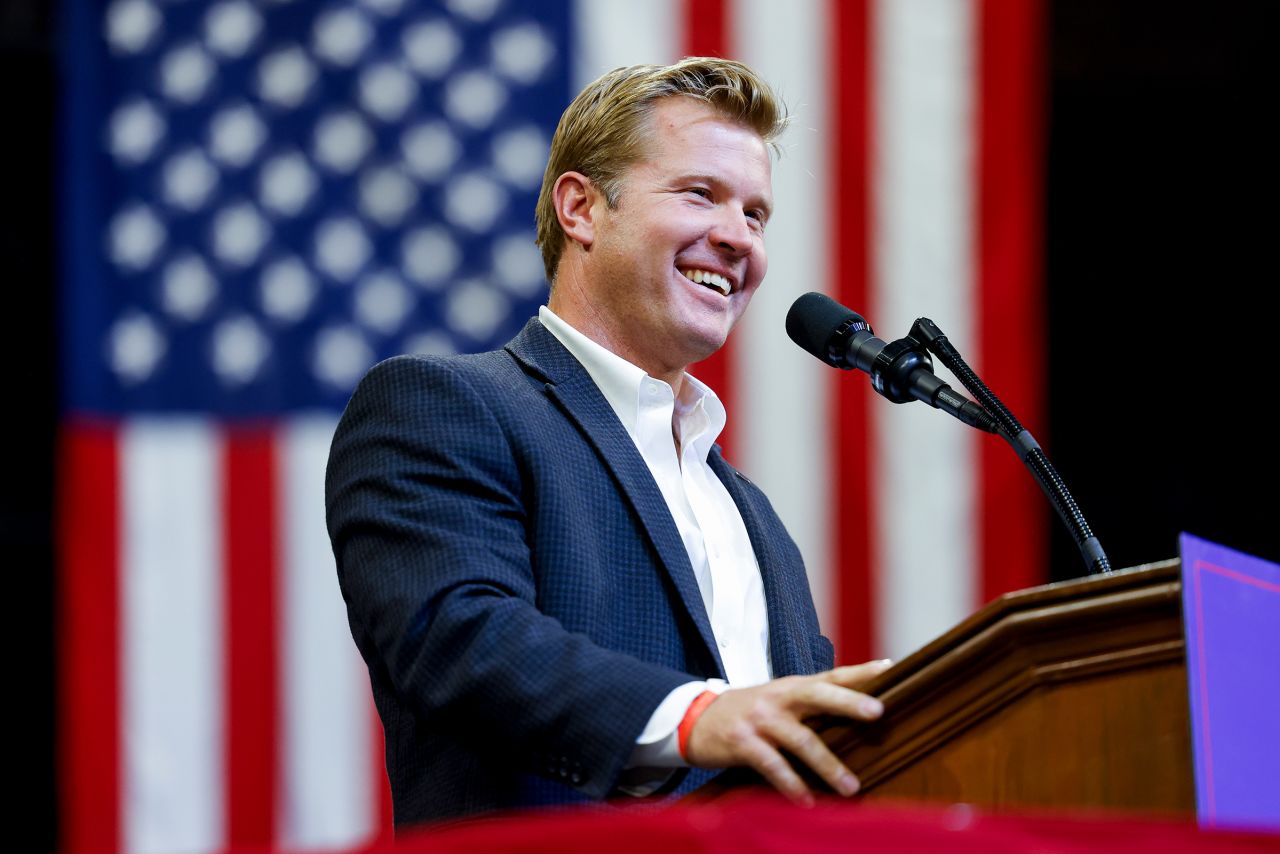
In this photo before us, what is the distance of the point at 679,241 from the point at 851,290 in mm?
1708

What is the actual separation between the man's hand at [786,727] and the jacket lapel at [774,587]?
0.54 meters

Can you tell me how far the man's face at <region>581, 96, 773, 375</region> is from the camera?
2047 mm

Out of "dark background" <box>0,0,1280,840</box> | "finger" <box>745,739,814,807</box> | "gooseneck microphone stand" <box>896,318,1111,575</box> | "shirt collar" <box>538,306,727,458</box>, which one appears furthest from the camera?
"dark background" <box>0,0,1280,840</box>

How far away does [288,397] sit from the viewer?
3.56 m

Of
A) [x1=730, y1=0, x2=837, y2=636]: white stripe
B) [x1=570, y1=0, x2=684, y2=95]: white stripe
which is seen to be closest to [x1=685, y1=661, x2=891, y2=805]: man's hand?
[x1=730, y1=0, x2=837, y2=636]: white stripe

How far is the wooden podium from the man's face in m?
0.83

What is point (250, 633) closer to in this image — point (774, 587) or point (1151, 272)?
point (774, 587)

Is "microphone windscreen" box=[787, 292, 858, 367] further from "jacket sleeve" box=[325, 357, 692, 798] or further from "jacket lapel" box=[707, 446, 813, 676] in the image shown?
"jacket sleeve" box=[325, 357, 692, 798]

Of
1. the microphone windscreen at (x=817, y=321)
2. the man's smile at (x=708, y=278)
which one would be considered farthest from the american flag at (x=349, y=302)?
the microphone windscreen at (x=817, y=321)

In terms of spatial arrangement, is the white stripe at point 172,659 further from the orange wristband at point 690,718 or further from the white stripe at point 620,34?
the orange wristband at point 690,718

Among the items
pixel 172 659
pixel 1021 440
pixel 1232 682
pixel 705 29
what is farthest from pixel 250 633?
pixel 1232 682

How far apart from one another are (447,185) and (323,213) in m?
0.28

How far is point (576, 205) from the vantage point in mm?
2166

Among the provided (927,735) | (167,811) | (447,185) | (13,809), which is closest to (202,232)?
(447,185)
